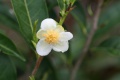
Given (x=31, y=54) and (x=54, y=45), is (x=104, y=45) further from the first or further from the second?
(x=54, y=45)

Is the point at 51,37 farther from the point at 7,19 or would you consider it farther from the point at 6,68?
the point at 7,19

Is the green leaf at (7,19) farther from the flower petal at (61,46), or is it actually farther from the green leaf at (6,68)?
the flower petal at (61,46)

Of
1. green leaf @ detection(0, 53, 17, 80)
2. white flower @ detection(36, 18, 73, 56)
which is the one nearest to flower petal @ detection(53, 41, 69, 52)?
white flower @ detection(36, 18, 73, 56)

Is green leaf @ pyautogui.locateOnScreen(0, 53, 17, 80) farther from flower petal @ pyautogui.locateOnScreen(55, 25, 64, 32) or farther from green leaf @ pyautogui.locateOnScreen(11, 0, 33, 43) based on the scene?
flower petal @ pyautogui.locateOnScreen(55, 25, 64, 32)

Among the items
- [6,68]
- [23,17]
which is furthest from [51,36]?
[6,68]

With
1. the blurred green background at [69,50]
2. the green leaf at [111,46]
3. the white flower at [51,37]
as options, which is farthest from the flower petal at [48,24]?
the green leaf at [111,46]

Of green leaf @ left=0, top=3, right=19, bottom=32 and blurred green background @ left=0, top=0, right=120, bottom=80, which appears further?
green leaf @ left=0, top=3, right=19, bottom=32

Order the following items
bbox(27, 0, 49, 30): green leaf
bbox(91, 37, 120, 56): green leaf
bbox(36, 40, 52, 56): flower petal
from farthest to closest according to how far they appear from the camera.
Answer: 1. bbox(91, 37, 120, 56): green leaf
2. bbox(27, 0, 49, 30): green leaf
3. bbox(36, 40, 52, 56): flower petal
